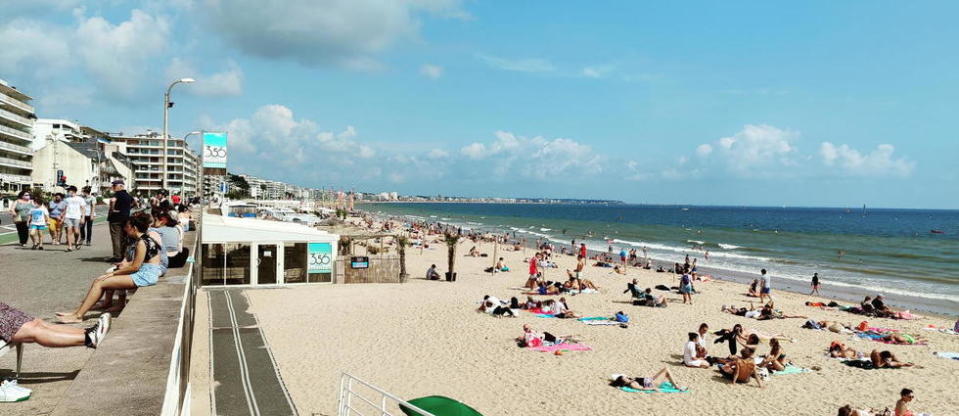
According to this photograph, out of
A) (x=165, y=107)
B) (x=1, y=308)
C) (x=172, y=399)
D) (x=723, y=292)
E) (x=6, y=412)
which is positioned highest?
(x=165, y=107)

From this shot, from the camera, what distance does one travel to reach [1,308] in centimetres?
389

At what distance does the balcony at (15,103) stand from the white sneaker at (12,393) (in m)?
54.7

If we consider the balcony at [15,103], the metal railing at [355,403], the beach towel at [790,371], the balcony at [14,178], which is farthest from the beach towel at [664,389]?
the balcony at [15,103]

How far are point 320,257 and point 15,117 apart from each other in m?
43.6

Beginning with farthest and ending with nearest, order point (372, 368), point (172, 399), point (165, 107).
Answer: point (165, 107)
point (372, 368)
point (172, 399)

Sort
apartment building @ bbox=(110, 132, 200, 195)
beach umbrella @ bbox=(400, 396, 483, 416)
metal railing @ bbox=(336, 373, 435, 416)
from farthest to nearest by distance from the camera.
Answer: apartment building @ bbox=(110, 132, 200, 195), metal railing @ bbox=(336, 373, 435, 416), beach umbrella @ bbox=(400, 396, 483, 416)

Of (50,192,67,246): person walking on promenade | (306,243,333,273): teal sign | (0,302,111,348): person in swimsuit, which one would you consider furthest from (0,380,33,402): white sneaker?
(306,243,333,273): teal sign

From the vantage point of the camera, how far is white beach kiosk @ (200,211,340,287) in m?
17.9

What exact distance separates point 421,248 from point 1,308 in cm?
3417

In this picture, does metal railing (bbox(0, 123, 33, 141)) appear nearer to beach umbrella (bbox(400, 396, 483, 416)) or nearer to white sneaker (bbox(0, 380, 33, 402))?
beach umbrella (bbox(400, 396, 483, 416))

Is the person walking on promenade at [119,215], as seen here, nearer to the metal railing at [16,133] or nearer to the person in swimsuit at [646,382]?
the person in swimsuit at [646,382]

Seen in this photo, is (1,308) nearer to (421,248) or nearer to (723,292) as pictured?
(723,292)

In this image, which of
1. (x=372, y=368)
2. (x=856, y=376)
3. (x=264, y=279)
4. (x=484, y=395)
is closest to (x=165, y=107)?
(x=264, y=279)

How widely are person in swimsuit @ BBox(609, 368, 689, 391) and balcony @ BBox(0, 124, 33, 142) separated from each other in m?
51.8
